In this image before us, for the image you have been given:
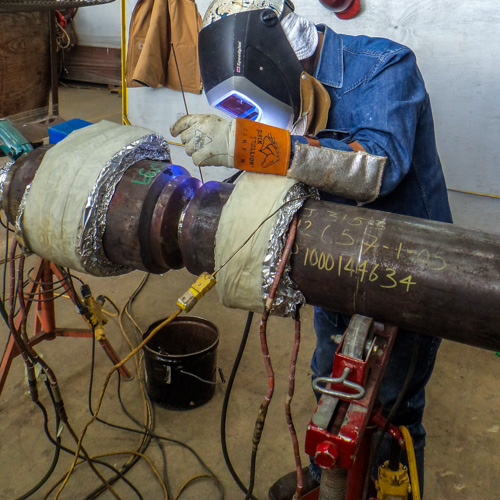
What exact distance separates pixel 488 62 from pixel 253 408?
1948 millimetres

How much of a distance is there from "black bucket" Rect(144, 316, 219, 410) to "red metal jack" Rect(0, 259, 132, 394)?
0.73 feet

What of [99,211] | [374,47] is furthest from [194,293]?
[374,47]

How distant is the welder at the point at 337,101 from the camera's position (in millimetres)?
1204

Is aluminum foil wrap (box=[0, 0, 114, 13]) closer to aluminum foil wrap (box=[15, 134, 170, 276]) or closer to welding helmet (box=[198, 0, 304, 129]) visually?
welding helmet (box=[198, 0, 304, 129])

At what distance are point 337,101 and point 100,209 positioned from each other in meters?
0.74

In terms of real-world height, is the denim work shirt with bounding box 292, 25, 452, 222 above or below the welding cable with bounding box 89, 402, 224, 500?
above

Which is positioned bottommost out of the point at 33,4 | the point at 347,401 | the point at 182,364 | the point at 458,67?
the point at 182,364

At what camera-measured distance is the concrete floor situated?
6.40ft

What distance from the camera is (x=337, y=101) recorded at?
143cm

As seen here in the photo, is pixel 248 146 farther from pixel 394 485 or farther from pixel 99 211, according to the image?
pixel 394 485

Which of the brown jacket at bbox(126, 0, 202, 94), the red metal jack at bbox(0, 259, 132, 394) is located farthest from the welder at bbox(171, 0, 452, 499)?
the brown jacket at bbox(126, 0, 202, 94)

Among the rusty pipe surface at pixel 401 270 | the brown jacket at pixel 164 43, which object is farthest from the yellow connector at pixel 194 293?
the brown jacket at pixel 164 43

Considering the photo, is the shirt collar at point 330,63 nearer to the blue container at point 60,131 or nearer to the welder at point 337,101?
the welder at point 337,101

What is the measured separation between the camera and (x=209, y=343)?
2389mm
